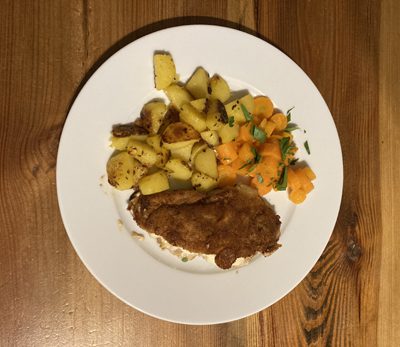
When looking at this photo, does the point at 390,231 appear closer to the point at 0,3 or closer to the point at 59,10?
the point at 59,10

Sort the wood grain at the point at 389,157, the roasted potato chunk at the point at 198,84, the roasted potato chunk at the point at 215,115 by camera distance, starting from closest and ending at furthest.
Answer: the roasted potato chunk at the point at 215,115
the roasted potato chunk at the point at 198,84
the wood grain at the point at 389,157

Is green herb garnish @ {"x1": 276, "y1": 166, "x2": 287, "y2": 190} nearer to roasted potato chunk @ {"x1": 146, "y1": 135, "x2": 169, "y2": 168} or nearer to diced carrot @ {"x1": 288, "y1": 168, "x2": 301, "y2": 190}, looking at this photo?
diced carrot @ {"x1": 288, "y1": 168, "x2": 301, "y2": 190}

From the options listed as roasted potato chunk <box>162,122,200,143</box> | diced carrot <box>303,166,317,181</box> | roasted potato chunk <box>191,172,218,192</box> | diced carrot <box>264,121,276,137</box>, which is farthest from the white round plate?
roasted potato chunk <box>191,172,218,192</box>

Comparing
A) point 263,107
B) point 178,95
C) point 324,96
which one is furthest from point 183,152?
point 324,96

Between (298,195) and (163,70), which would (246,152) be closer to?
(298,195)

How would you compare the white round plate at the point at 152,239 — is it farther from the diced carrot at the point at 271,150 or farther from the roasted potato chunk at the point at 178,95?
the diced carrot at the point at 271,150

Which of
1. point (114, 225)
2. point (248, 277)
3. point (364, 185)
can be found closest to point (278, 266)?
point (248, 277)

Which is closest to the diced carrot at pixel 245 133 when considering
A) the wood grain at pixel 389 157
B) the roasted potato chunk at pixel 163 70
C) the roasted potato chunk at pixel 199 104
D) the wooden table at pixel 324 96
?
the roasted potato chunk at pixel 199 104
